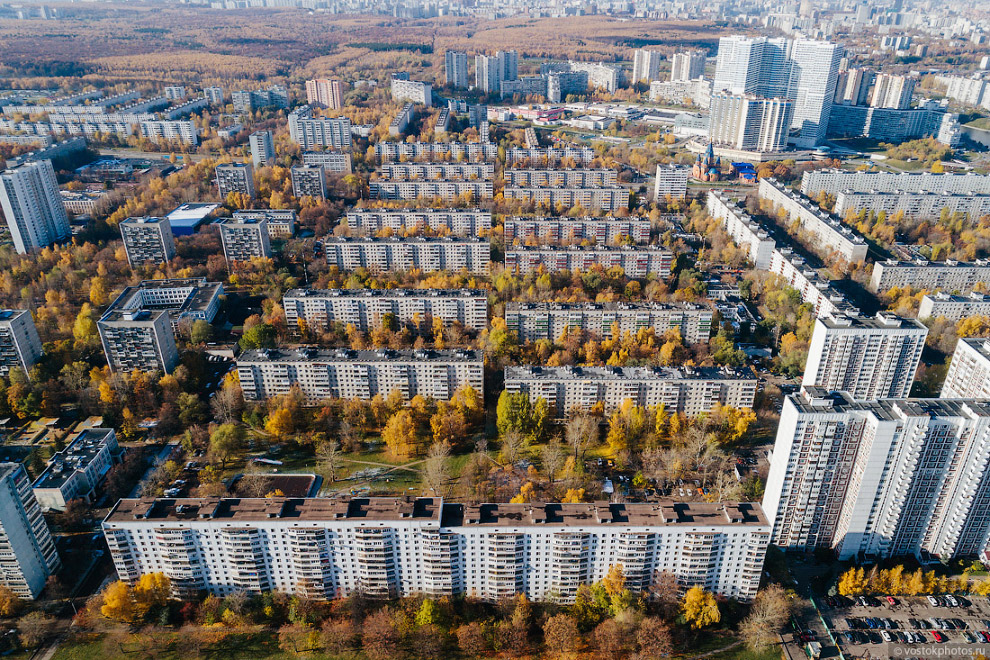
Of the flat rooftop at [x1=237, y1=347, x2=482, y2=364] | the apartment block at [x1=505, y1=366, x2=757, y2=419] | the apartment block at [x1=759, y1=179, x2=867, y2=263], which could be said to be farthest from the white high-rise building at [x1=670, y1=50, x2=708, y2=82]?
the flat rooftop at [x1=237, y1=347, x2=482, y2=364]

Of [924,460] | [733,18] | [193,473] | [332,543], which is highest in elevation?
[733,18]

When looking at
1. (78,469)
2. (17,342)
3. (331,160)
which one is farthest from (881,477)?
(331,160)

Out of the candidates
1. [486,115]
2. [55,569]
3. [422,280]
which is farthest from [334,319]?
[486,115]

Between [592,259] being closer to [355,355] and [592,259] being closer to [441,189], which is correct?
[355,355]

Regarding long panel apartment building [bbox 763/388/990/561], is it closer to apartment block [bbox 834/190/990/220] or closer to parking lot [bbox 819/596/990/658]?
parking lot [bbox 819/596/990/658]

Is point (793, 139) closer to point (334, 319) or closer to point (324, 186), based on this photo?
point (324, 186)

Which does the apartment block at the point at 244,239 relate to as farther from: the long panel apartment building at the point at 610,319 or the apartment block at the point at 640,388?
the apartment block at the point at 640,388
